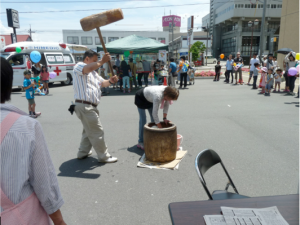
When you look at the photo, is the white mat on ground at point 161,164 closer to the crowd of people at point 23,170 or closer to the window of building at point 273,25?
the crowd of people at point 23,170

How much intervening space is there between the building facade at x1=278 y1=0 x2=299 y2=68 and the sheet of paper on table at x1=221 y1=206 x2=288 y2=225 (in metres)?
20.9

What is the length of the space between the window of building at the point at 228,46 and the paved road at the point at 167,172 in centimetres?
5591

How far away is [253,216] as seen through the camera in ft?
4.85

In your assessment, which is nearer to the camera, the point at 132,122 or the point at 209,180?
the point at 209,180

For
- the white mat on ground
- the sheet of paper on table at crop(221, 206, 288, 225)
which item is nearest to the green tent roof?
the white mat on ground

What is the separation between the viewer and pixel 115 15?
11.6 ft

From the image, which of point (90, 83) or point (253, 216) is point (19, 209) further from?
point (90, 83)

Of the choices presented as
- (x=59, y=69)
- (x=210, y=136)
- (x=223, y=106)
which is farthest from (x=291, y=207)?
(x=59, y=69)

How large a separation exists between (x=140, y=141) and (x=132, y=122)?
194 centimetres

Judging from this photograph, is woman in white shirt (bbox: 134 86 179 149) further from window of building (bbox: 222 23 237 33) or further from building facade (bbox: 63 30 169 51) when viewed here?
window of building (bbox: 222 23 237 33)

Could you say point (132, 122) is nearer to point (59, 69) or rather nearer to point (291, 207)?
point (291, 207)

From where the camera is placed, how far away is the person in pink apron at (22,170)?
1.07m

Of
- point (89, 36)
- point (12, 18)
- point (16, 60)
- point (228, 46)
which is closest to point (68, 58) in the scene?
point (16, 60)

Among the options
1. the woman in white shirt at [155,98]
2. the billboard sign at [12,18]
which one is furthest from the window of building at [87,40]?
the woman in white shirt at [155,98]
